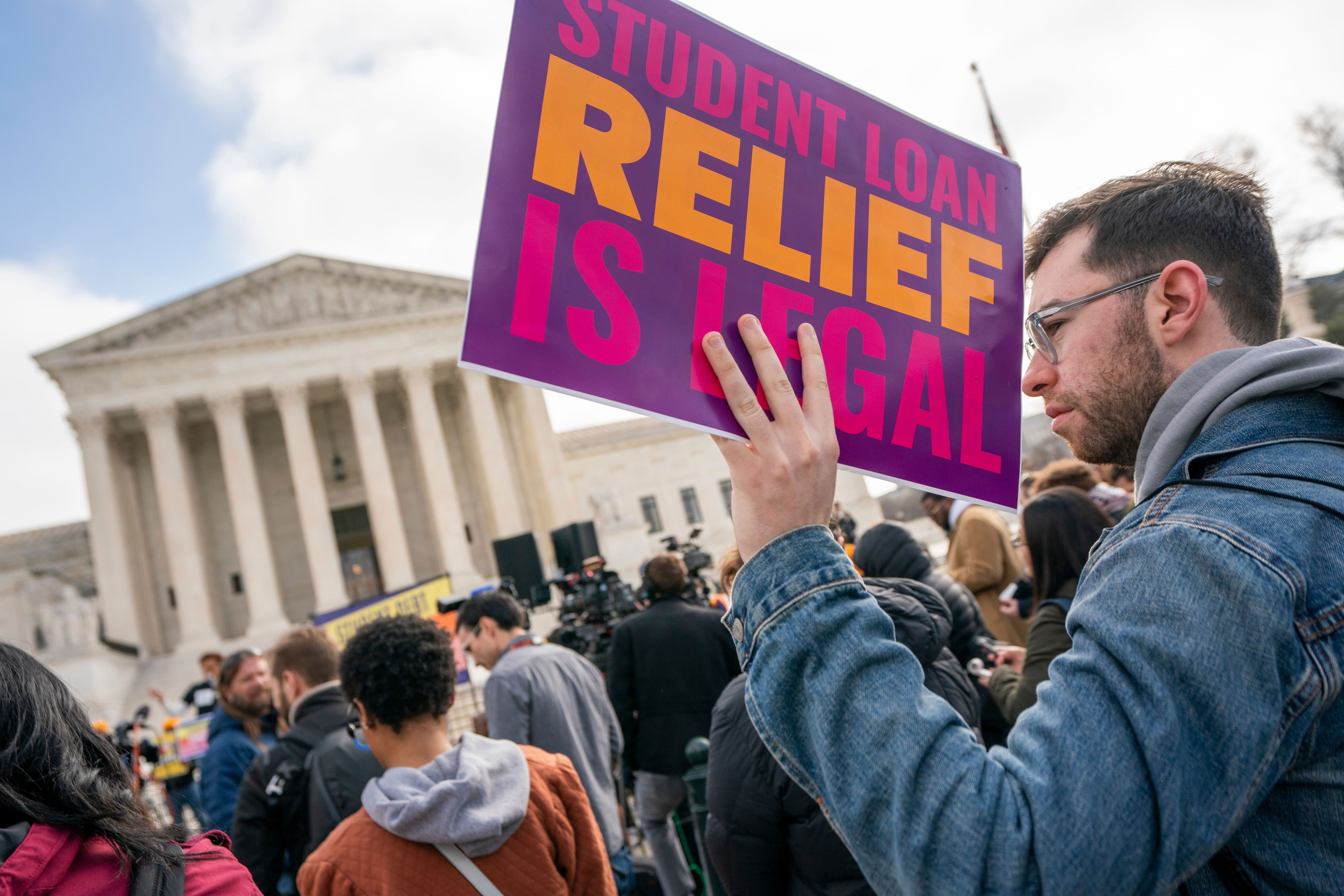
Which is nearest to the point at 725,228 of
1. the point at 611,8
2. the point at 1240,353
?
the point at 611,8

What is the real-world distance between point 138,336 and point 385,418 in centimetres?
902

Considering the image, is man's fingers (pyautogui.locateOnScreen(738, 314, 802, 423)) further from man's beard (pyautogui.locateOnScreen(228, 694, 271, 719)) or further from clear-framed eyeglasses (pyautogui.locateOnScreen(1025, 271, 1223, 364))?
man's beard (pyautogui.locateOnScreen(228, 694, 271, 719))

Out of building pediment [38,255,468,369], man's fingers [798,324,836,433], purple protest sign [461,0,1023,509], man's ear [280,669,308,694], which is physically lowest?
man's ear [280,669,308,694]

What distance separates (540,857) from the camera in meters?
2.34

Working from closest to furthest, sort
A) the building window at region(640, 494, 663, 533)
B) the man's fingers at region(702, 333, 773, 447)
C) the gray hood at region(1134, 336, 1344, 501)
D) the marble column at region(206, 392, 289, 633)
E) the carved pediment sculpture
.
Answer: the gray hood at region(1134, 336, 1344, 501), the man's fingers at region(702, 333, 773, 447), the marble column at region(206, 392, 289, 633), the carved pediment sculpture, the building window at region(640, 494, 663, 533)

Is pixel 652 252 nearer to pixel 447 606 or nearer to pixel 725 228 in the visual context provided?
pixel 725 228

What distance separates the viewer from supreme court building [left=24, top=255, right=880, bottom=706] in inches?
1132

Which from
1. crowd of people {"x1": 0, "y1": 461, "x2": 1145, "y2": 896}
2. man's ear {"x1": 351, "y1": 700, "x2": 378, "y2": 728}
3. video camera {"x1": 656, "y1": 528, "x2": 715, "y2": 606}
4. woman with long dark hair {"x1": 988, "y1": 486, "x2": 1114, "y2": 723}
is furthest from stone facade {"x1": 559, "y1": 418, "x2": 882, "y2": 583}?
man's ear {"x1": 351, "y1": 700, "x2": 378, "y2": 728}

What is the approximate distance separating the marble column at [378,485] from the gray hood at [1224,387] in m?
31.0

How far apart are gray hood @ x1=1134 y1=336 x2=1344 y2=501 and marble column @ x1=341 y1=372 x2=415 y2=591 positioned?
3103cm

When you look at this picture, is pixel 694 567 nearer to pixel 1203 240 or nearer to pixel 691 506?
pixel 1203 240

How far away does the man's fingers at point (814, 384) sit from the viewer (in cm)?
118

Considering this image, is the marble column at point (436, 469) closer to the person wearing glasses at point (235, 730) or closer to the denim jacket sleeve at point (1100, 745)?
the person wearing glasses at point (235, 730)

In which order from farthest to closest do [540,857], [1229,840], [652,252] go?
[540,857], [652,252], [1229,840]
